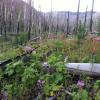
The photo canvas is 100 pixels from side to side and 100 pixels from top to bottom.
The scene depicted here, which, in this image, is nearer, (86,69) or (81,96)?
(81,96)

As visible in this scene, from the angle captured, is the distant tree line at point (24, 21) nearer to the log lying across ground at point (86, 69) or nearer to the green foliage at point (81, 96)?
the log lying across ground at point (86, 69)

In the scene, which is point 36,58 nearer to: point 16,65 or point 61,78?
point 16,65

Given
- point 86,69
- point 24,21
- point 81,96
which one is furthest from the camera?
point 24,21

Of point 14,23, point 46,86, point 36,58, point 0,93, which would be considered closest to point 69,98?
point 46,86

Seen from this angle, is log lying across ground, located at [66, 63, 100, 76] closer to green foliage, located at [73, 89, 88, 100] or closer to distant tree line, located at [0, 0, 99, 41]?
green foliage, located at [73, 89, 88, 100]

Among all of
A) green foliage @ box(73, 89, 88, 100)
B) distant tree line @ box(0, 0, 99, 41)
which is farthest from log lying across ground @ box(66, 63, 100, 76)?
distant tree line @ box(0, 0, 99, 41)

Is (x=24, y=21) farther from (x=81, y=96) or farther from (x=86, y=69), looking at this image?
(x=81, y=96)

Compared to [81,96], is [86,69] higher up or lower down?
higher up

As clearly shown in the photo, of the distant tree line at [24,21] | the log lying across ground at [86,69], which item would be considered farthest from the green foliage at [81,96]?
the distant tree line at [24,21]

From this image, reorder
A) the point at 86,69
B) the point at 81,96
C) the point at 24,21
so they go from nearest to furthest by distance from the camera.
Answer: the point at 81,96 → the point at 86,69 → the point at 24,21

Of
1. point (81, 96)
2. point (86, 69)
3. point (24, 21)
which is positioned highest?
point (86, 69)

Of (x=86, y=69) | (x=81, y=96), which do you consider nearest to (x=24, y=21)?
(x=86, y=69)

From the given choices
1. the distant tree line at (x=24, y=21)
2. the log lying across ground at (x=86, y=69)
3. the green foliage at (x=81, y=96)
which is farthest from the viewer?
the distant tree line at (x=24, y=21)

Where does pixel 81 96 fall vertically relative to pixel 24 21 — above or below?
above
